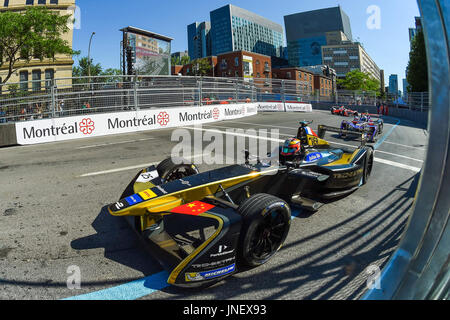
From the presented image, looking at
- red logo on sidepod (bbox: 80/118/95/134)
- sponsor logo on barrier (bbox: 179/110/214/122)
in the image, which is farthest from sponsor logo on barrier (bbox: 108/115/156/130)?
sponsor logo on barrier (bbox: 179/110/214/122)

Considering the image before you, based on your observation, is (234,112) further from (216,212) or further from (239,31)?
(239,31)

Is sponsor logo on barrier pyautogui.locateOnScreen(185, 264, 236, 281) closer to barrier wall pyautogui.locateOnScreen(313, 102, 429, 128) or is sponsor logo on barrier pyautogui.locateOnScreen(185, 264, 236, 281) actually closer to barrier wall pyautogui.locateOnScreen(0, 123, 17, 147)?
barrier wall pyautogui.locateOnScreen(0, 123, 17, 147)

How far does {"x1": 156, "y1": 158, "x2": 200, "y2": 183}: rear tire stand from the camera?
421 cm

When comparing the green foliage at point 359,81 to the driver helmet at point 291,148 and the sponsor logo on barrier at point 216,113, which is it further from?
the driver helmet at point 291,148

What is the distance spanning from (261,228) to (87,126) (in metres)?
10.2

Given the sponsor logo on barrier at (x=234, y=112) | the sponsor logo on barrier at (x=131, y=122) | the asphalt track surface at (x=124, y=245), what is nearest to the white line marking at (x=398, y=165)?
the asphalt track surface at (x=124, y=245)

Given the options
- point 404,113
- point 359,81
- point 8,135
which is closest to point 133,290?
point 8,135

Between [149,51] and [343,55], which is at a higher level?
[343,55]

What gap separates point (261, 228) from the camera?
2965 mm

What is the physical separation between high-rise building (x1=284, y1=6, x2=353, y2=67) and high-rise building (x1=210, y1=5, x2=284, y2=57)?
18901 mm

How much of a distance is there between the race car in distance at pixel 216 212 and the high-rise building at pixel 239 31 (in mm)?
149493

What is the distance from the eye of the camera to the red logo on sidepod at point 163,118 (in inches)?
516

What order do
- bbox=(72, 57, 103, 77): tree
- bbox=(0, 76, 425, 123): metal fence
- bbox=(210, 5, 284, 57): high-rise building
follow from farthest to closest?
bbox=(210, 5, 284, 57): high-rise building, bbox=(72, 57, 103, 77): tree, bbox=(0, 76, 425, 123): metal fence
